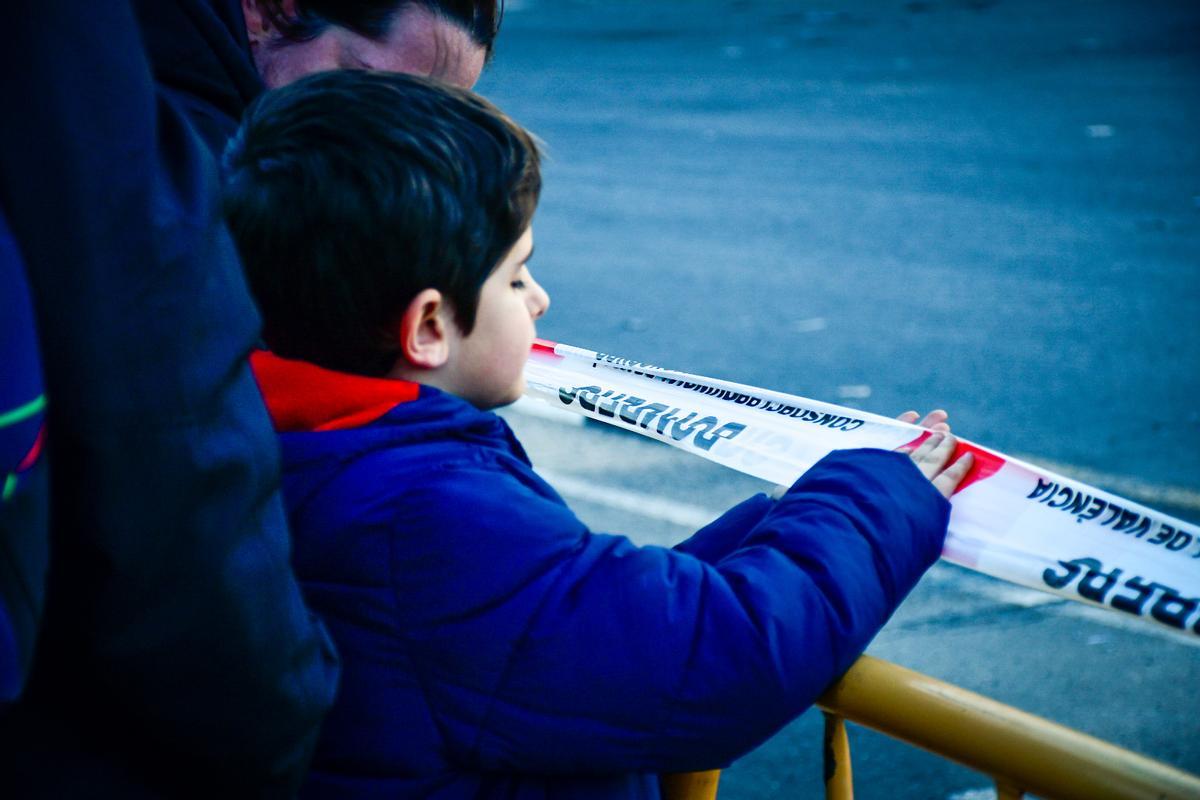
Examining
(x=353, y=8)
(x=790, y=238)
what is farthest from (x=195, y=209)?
(x=790, y=238)

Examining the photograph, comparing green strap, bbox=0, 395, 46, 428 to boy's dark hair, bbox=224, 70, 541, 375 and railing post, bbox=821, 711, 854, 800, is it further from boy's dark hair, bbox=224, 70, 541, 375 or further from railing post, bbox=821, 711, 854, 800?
railing post, bbox=821, 711, 854, 800

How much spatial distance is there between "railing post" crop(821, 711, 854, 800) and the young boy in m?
0.16

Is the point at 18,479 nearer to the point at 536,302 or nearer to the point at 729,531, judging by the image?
the point at 536,302

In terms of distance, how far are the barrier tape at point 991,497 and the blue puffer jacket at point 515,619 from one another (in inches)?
8.1

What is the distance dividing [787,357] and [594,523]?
74.7 inches

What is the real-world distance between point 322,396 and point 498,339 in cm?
24

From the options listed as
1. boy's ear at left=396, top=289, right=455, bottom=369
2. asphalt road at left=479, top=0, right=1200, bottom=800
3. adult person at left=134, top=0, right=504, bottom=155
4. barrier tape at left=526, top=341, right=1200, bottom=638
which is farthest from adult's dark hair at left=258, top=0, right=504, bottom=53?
asphalt road at left=479, top=0, right=1200, bottom=800

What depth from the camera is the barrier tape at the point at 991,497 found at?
150 centimetres

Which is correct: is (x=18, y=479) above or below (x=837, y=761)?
above

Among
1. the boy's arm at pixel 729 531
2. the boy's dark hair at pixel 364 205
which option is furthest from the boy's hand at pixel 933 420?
the boy's dark hair at pixel 364 205

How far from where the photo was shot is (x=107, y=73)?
97cm

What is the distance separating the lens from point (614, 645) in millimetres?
1372

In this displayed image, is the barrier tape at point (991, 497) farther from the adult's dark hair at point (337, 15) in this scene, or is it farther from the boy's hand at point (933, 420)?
the adult's dark hair at point (337, 15)

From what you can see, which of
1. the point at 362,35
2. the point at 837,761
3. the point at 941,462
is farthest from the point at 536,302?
the point at 362,35
